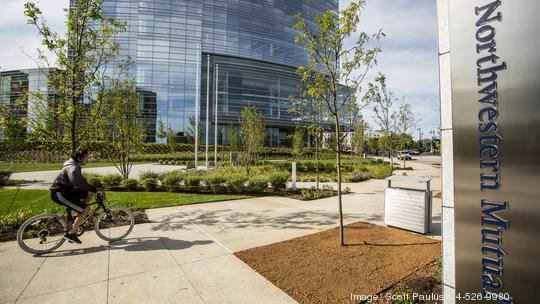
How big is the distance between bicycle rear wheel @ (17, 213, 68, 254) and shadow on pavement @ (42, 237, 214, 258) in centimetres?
21

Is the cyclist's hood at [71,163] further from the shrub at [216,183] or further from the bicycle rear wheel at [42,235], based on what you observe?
the shrub at [216,183]

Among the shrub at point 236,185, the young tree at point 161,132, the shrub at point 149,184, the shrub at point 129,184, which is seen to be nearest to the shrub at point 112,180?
the shrub at point 129,184

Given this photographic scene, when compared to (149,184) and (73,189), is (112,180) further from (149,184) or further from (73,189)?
(73,189)

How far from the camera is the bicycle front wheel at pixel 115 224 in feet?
18.9

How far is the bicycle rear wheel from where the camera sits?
16.4 feet

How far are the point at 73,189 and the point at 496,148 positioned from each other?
6.59m

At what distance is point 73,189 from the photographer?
17.3 feet

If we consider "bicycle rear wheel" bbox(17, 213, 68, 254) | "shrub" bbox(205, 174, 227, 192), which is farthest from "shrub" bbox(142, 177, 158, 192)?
"bicycle rear wheel" bbox(17, 213, 68, 254)

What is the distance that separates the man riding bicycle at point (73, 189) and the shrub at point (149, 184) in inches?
294

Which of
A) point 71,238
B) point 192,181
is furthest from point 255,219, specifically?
point 192,181

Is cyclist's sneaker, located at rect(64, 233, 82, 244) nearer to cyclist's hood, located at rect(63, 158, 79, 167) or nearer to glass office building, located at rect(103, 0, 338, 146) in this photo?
cyclist's hood, located at rect(63, 158, 79, 167)

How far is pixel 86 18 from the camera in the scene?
6.78 m

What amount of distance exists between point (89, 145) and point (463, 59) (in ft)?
31.4

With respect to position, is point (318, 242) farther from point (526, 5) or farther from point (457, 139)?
point (526, 5)
